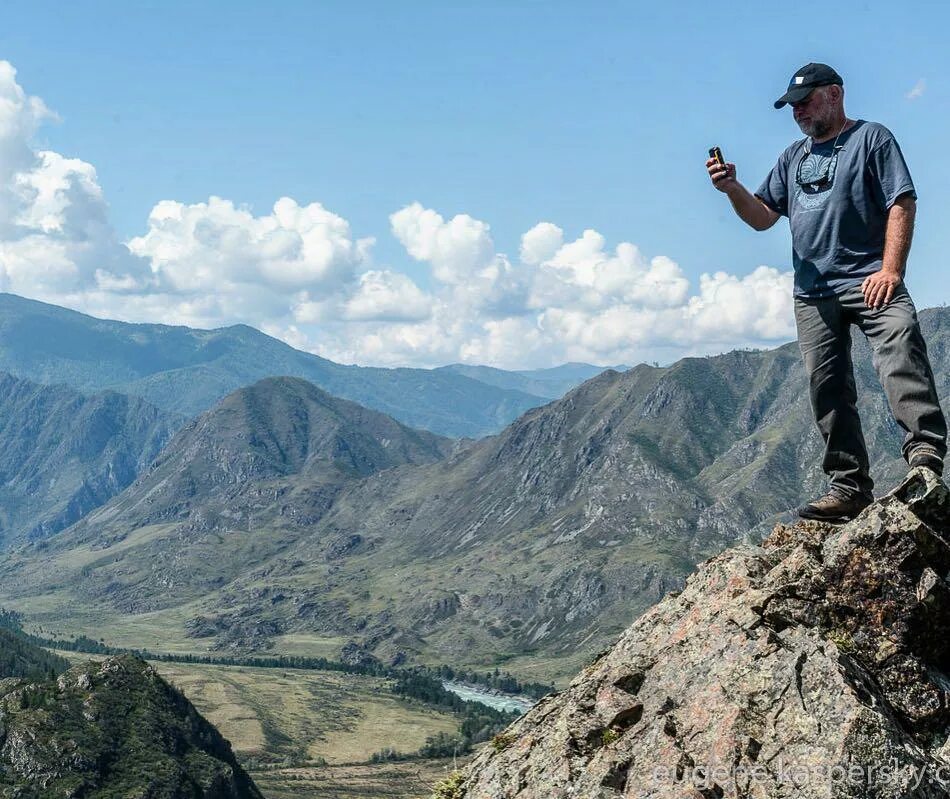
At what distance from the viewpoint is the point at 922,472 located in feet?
41.0

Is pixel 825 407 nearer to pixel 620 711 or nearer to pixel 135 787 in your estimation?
pixel 620 711

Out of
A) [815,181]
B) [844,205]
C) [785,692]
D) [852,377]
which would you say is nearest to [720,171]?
[815,181]

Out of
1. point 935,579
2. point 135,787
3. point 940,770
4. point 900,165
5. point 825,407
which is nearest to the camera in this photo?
point 940,770

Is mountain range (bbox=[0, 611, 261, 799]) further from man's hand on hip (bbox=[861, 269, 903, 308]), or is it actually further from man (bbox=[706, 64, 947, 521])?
man's hand on hip (bbox=[861, 269, 903, 308])

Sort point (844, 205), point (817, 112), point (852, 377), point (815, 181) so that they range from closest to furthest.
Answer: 1. point (844, 205)
2. point (817, 112)
3. point (815, 181)
4. point (852, 377)

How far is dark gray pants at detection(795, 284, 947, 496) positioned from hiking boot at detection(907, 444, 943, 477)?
107 mm

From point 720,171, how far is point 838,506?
611cm

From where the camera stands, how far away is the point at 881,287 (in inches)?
518

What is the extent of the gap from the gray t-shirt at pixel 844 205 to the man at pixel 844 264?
0.05 feet

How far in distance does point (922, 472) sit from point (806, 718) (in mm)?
4291

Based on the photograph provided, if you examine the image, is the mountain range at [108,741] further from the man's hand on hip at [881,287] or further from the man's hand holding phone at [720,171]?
the man's hand on hip at [881,287]

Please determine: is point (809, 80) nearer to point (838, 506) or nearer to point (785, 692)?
point (838, 506)

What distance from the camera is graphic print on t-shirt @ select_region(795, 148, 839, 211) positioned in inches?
554

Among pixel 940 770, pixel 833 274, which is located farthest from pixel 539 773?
pixel 833 274
